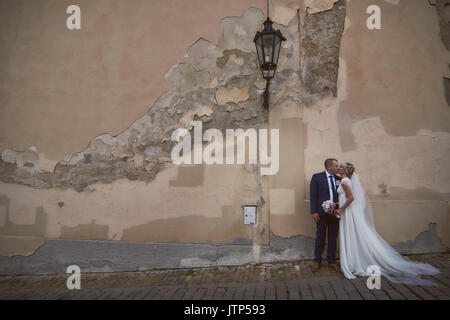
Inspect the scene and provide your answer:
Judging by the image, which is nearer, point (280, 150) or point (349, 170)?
point (349, 170)

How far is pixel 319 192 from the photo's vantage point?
14.8 feet

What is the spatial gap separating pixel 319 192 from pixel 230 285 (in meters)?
1.89

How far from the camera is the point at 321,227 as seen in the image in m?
4.49

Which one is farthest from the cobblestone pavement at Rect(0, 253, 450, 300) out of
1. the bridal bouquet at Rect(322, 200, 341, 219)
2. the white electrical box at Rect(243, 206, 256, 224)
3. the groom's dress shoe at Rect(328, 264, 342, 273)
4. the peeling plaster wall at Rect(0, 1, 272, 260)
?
the bridal bouquet at Rect(322, 200, 341, 219)

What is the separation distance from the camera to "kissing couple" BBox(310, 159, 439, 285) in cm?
413

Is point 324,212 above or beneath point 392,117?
beneath

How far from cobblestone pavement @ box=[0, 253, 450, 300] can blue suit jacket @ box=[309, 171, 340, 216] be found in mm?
933

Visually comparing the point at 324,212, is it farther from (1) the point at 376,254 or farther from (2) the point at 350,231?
(1) the point at 376,254

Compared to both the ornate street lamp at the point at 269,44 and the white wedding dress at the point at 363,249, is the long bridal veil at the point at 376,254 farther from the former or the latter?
the ornate street lamp at the point at 269,44

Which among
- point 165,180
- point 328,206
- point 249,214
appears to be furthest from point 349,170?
point 165,180

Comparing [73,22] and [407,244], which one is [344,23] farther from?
[73,22]

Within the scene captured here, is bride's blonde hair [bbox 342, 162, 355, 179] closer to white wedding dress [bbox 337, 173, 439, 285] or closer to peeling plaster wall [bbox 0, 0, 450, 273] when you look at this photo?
white wedding dress [bbox 337, 173, 439, 285]

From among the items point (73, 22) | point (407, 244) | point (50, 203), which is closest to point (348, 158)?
point (407, 244)

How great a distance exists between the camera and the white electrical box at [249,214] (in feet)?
16.3
